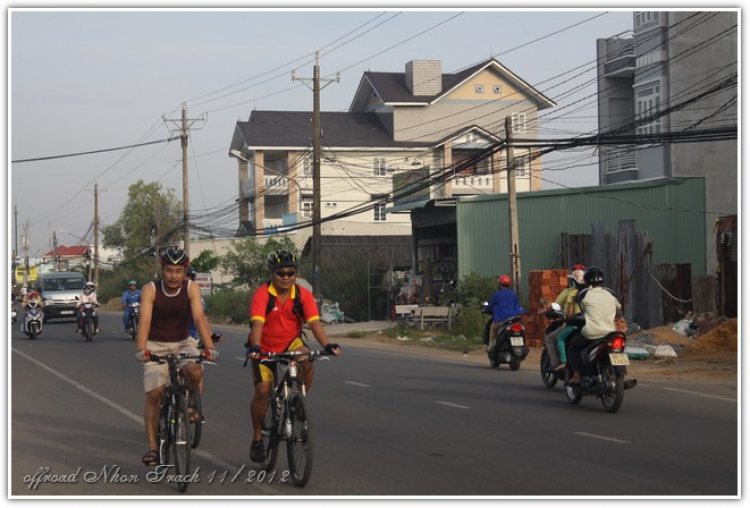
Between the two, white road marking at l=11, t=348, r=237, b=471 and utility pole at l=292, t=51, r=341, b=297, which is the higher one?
utility pole at l=292, t=51, r=341, b=297

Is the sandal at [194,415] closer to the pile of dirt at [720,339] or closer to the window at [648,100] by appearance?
the pile of dirt at [720,339]

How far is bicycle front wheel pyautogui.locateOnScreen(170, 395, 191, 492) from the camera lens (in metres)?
8.27

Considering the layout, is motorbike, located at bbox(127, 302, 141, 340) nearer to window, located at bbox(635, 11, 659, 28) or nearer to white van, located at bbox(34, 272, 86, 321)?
white van, located at bbox(34, 272, 86, 321)

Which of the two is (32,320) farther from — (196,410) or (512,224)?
(196,410)

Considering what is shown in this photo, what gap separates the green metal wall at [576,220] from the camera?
28.1m

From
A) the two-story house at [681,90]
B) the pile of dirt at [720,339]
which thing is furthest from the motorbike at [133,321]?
the two-story house at [681,90]

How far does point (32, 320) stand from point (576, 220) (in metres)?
16.5

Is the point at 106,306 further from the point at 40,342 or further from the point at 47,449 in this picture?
the point at 47,449

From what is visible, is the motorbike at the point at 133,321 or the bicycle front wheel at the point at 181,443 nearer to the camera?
the bicycle front wheel at the point at 181,443

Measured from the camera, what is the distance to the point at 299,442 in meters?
8.51

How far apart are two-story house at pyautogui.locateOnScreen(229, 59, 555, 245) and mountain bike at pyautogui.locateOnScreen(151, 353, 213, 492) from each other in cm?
5415

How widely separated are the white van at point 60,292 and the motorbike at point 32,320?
8549 millimetres

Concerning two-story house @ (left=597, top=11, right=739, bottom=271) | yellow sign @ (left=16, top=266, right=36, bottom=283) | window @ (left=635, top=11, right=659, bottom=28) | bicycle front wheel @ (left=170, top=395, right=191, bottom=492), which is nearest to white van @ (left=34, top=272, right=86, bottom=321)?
two-story house @ (left=597, top=11, right=739, bottom=271)

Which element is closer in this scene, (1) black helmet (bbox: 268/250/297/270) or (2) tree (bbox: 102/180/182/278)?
(1) black helmet (bbox: 268/250/297/270)
